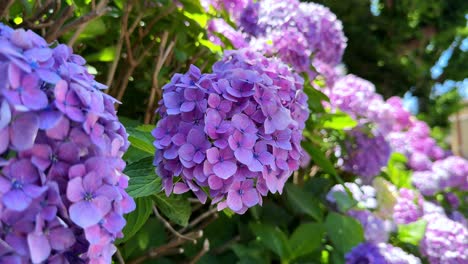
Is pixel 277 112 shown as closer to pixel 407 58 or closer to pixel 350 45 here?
pixel 350 45

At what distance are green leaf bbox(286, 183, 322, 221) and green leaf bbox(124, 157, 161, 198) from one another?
790 millimetres

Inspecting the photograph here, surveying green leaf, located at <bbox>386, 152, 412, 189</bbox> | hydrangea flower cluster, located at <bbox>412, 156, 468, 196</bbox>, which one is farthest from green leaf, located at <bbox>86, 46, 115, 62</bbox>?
hydrangea flower cluster, located at <bbox>412, 156, 468, 196</bbox>

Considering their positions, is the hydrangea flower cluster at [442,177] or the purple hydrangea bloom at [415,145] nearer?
the hydrangea flower cluster at [442,177]

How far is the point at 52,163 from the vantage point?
0.49 m

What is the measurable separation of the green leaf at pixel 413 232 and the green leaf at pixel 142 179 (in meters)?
1.36

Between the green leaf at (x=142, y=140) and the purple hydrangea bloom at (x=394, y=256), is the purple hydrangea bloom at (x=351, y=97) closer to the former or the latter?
the purple hydrangea bloom at (x=394, y=256)

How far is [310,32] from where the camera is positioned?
1540 millimetres

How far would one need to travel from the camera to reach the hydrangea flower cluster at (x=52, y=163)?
1.51ft

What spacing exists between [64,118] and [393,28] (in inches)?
264

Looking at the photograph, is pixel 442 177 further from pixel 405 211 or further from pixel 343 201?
pixel 343 201

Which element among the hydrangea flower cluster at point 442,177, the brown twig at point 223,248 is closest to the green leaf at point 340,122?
the brown twig at point 223,248

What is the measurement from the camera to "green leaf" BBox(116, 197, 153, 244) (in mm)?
940

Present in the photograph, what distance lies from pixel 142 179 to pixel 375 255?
100 cm

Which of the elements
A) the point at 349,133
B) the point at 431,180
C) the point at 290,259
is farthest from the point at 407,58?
the point at 290,259
